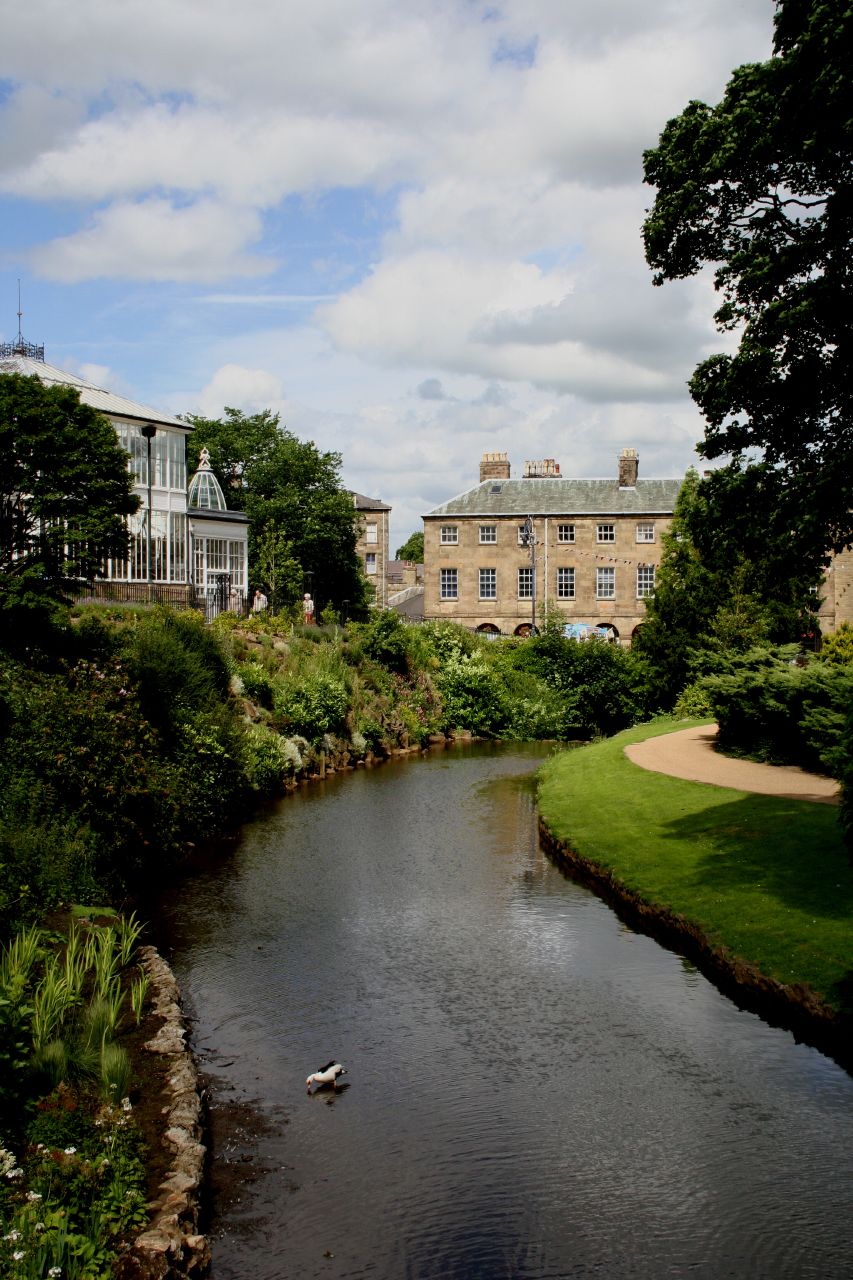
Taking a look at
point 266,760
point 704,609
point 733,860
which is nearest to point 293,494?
point 704,609

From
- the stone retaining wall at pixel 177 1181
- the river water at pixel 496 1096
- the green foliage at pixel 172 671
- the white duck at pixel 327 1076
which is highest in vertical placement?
the green foliage at pixel 172 671

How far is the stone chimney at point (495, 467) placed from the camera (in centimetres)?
6610

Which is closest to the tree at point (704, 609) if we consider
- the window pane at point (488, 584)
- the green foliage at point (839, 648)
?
the green foliage at point (839, 648)

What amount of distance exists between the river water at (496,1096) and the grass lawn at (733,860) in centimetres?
70

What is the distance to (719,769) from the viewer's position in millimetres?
22469

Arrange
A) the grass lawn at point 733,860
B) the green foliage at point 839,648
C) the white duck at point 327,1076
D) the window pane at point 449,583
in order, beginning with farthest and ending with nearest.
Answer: the window pane at point 449,583
the green foliage at point 839,648
the grass lawn at point 733,860
the white duck at point 327,1076

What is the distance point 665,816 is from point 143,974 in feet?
32.2

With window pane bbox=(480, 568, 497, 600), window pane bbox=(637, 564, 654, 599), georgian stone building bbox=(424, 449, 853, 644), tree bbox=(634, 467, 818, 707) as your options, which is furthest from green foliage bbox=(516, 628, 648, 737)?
window pane bbox=(480, 568, 497, 600)

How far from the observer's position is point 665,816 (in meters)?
18.7

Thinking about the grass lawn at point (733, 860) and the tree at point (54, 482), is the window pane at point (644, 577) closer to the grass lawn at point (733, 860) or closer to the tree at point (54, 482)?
the grass lawn at point (733, 860)

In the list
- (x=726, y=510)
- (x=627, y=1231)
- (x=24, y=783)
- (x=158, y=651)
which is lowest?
(x=627, y=1231)

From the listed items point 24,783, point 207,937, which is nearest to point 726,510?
point 207,937

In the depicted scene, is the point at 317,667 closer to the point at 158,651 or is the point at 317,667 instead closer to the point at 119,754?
the point at 158,651

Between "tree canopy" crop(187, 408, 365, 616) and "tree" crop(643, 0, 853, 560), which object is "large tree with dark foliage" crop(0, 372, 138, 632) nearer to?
"tree" crop(643, 0, 853, 560)
